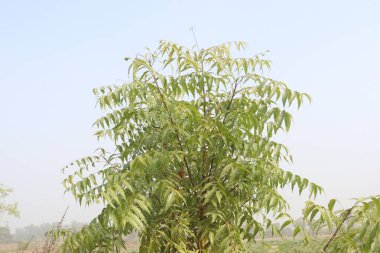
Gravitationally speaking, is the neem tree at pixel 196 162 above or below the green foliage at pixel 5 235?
below

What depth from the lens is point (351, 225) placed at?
11.2 feet

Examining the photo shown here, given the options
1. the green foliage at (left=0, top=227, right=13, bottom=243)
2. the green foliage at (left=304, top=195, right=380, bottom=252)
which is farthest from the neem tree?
the green foliage at (left=0, top=227, right=13, bottom=243)

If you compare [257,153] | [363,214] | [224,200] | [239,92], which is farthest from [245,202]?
[363,214]

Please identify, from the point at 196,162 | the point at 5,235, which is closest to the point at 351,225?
the point at 196,162

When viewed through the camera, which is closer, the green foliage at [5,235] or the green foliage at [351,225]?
the green foliage at [351,225]

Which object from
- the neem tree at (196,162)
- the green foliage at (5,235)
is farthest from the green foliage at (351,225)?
the green foliage at (5,235)

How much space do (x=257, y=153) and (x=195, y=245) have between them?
1219 mm

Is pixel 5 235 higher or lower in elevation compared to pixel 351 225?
higher

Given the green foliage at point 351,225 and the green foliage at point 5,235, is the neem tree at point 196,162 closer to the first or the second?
the green foliage at point 351,225

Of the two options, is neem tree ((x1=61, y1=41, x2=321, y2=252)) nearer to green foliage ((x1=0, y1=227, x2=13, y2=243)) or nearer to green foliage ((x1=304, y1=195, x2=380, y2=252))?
green foliage ((x1=304, y1=195, x2=380, y2=252))

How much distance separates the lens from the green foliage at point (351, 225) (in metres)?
2.84

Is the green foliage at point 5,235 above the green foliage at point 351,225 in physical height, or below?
above

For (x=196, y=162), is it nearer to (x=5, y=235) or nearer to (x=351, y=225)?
(x=351, y=225)

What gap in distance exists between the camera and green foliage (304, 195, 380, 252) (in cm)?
284
